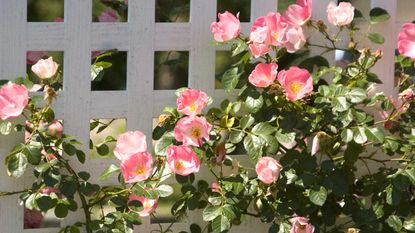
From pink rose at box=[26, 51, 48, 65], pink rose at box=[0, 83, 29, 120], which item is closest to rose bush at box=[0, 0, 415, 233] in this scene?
pink rose at box=[0, 83, 29, 120]

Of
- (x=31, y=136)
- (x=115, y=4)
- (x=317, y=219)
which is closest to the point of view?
(x=31, y=136)

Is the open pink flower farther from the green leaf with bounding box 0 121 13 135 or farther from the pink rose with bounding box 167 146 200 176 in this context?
the green leaf with bounding box 0 121 13 135

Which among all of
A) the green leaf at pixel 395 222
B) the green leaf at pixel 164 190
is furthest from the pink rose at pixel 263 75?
the green leaf at pixel 395 222

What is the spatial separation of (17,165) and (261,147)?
567 mm

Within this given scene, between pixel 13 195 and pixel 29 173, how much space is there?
0.22 feet

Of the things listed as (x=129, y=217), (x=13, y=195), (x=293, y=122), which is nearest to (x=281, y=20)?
(x=293, y=122)

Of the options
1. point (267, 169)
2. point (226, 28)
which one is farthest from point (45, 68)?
point (267, 169)

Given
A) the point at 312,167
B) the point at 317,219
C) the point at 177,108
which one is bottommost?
the point at 317,219

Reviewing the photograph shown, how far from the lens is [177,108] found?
2.31m

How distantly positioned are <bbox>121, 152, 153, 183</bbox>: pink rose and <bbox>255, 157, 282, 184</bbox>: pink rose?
26 cm

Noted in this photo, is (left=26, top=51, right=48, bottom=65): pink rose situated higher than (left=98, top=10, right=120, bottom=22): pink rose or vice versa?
(left=98, top=10, right=120, bottom=22): pink rose

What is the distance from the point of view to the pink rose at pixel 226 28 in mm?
2342

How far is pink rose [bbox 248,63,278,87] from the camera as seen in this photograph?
2.32 m

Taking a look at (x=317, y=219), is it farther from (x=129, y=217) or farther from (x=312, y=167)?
(x=129, y=217)
